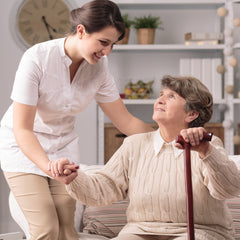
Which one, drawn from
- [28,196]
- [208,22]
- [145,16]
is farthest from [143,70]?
[28,196]

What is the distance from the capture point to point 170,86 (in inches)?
66.9

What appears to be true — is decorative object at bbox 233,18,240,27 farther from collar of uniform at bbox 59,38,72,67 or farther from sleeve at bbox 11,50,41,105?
sleeve at bbox 11,50,41,105

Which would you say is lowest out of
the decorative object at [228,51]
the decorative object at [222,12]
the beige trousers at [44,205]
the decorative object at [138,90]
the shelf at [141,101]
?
the beige trousers at [44,205]

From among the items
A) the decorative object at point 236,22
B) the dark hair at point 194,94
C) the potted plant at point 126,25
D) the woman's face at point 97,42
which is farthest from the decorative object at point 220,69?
the woman's face at point 97,42

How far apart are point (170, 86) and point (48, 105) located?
1.63 ft

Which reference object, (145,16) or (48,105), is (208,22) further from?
(48,105)

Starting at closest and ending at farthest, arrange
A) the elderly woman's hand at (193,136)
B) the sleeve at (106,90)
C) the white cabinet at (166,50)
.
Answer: the elderly woman's hand at (193,136) < the sleeve at (106,90) < the white cabinet at (166,50)

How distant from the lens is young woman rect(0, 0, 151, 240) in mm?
1569

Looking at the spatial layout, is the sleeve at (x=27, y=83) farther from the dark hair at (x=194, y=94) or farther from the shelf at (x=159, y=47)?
the shelf at (x=159, y=47)

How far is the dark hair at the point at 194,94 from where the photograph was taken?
1.66 meters

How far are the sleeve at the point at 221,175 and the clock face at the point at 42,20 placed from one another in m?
2.66

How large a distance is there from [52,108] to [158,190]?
1.77 feet

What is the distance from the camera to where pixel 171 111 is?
1.66m

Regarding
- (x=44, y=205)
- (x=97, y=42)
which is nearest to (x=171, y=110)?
(x=97, y=42)
